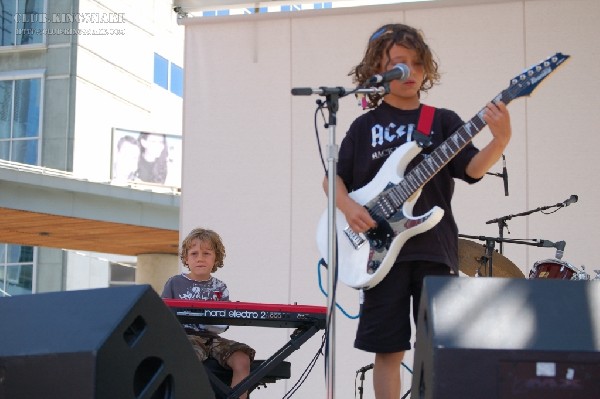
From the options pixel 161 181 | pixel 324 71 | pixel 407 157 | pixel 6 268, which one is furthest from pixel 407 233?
pixel 6 268

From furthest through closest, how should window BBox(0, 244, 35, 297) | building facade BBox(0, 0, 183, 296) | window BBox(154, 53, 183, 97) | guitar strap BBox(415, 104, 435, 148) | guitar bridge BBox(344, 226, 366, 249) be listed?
window BBox(154, 53, 183, 97) → window BBox(0, 244, 35, 297) → building facade BBox(0, 0, 183, 296) → guitar bridge BBox(344, 226, 366, 249) → guitar strap BBox(415, 104, 435, 148)

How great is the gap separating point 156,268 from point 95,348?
78.8 ft

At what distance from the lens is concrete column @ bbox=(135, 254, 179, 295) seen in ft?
84.4

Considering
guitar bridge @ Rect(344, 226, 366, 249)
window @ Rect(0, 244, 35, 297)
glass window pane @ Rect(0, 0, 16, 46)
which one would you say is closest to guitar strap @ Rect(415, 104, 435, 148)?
guitar bridge @ Rect(344, 226, 366, 249)

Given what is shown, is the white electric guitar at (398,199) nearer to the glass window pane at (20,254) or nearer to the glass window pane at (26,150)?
the glass window pane at (26,150)

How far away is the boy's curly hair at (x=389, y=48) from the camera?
367 centimetres

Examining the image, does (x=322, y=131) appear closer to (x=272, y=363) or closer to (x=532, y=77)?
(x=272, y=363)

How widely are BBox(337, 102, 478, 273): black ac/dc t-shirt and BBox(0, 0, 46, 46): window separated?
87.7 ft

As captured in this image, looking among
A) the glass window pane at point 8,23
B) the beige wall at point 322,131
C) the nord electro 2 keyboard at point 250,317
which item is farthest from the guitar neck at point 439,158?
the glass window pane at point 8,23

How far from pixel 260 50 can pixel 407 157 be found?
140 inches

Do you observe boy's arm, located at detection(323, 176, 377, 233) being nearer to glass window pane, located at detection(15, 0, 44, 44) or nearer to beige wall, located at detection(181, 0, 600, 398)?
beige wall, located at detection(181, 0, 600, 398)

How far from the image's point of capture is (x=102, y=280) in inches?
1221

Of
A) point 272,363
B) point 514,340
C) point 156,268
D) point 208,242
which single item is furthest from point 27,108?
point 514,340

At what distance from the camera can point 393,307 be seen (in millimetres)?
3424
